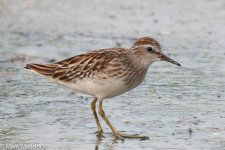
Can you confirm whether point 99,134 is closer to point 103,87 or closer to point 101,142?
point 101,142

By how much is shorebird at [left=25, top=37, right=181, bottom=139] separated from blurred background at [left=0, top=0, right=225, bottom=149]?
486mm

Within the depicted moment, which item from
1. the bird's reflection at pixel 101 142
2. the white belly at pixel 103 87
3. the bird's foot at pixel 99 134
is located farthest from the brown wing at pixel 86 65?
the bird's reflection at pixel 101 142

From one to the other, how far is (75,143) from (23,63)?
185 inches

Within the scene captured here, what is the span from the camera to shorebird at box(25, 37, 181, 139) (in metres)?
9.49

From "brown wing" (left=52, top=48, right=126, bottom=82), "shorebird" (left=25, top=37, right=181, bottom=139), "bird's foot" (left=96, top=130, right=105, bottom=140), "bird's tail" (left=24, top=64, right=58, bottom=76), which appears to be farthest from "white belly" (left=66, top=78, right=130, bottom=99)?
"bird's tail" (left=24, top=64, right=58, bottom=76)

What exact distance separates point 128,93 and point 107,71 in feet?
6.45

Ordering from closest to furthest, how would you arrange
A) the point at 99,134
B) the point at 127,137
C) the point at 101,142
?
1. the point at 101,142
2. the point at 127,137
3. the point at 99,134

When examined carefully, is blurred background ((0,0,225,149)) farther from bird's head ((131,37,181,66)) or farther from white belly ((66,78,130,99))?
bird's head ((131,37,181,66))

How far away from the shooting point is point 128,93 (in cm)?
1145

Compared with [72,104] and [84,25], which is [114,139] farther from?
[84,25]

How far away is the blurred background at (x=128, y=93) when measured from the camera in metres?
9.26

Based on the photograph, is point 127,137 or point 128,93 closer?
point 127,137

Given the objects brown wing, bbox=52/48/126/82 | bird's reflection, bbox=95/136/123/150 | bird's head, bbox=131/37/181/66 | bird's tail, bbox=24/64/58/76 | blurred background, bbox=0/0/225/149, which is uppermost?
bird's head, bbox=131/37/181/66

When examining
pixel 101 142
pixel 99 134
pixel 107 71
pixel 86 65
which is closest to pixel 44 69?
pixel 86 65
